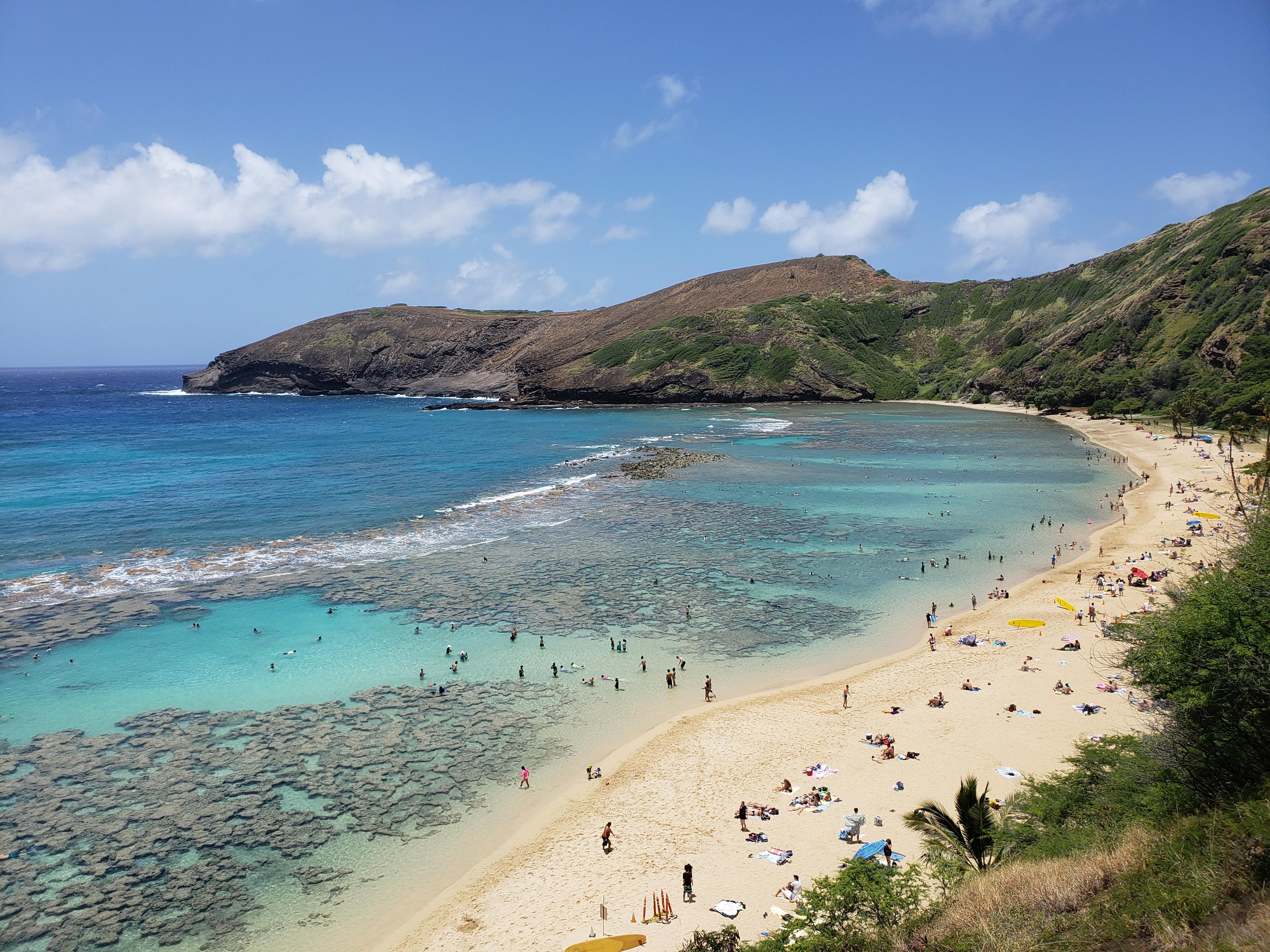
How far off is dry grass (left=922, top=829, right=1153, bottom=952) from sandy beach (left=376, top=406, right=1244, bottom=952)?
508 cm

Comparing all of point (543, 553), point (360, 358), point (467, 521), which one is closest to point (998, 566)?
point (543, 553)

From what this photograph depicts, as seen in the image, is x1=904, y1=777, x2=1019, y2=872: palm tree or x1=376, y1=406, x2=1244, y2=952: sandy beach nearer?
x1=904, y1=777, x2=1019, y2=872: palm tree

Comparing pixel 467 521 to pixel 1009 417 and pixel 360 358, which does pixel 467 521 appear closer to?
pixel 1009 417

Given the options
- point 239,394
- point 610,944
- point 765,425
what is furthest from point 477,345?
point 610,944

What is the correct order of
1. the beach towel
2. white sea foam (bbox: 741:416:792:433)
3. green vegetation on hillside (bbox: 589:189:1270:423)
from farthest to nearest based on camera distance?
white sea foam (bbox: 741:416:792:433), green vegetation on hillside (bbox: 589:189:1270:423), the beach towel

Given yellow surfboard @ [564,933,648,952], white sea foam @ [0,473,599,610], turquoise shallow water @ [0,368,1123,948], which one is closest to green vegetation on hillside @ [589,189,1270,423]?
turquoise shallow water @ [0,368,1123,948]

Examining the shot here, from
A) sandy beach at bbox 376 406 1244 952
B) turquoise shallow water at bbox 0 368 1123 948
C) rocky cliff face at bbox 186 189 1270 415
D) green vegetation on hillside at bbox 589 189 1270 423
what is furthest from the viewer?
rocky cliff face at bbox 186 189 1270 415

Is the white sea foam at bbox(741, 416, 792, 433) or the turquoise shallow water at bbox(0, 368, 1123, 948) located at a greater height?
the white sea foam at bbox(741, 416, 792, 433)

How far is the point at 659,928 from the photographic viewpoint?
51.7 ft

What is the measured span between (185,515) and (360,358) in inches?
5717

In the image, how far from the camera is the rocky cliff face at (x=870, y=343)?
311ft

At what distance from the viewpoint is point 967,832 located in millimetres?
14336

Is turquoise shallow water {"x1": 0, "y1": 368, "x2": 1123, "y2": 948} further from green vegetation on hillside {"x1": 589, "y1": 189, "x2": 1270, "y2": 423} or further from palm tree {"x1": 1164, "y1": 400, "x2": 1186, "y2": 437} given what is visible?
green vegetation on hillside {"x1": 589, "y1": 189, "x2": 1270, "y2": 423}

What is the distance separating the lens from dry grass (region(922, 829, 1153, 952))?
34.0 feet
